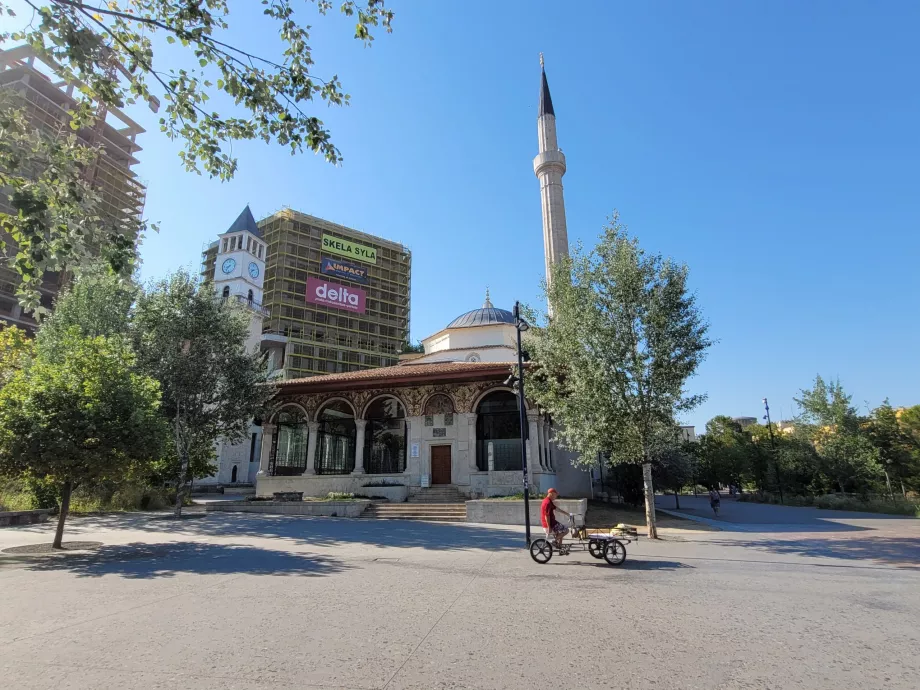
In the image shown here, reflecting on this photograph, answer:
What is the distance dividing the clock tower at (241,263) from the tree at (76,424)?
3770 centimetres

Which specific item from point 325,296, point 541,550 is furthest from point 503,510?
point 325,296

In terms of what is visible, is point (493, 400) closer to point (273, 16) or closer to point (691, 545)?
point (691, 545)

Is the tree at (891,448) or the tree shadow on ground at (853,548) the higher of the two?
the tree at (891,448)

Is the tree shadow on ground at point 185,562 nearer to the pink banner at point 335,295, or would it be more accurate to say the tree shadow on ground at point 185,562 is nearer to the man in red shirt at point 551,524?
the man in red shirt at point 551,524

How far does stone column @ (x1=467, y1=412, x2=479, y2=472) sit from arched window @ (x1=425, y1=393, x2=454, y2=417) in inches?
44.2

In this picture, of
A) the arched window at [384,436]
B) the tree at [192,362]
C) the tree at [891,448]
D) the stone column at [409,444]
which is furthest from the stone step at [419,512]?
the tree at [891,448]

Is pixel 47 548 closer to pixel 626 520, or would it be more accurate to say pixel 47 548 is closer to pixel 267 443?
pixel 267 443

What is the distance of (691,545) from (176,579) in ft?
36.9

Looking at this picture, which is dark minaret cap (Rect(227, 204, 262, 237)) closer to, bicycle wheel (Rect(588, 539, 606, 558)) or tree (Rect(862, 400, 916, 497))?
bicycle wheel (Rect(588, 539, 606, 558))

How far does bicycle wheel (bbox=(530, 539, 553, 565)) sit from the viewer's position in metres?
9.31

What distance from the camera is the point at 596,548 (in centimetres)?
963

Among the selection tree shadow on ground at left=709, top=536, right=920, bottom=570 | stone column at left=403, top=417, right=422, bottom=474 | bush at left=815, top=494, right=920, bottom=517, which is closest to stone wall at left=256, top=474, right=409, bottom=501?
stone column at left=403, top=417, right=422, bottom=474

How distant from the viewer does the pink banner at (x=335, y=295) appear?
61.4 m

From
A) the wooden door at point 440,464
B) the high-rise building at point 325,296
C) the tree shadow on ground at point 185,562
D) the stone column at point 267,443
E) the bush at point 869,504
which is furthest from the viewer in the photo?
the high-rise building at point 325,296
